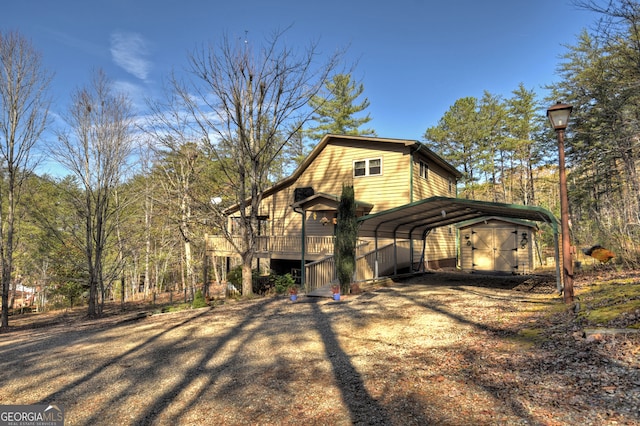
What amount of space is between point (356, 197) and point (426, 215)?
5345 millimetres

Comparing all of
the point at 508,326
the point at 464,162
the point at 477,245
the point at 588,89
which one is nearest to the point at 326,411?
the point at 508,326

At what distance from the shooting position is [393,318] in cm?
789

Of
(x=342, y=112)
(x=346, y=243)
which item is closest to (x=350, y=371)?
(x=346, y=243)

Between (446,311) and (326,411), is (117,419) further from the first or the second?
(446,311)

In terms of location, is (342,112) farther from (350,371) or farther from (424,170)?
(350,371)

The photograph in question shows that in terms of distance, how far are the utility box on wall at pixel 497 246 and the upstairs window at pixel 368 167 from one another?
235 inches

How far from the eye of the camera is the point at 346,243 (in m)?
12.0

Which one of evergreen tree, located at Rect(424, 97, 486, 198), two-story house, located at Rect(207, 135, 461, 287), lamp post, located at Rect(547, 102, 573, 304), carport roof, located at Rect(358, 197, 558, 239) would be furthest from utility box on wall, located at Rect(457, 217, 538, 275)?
evergreen tree, located at Rect(424, 97, 486, 198)

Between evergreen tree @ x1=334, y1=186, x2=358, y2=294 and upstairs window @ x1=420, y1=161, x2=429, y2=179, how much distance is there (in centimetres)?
736

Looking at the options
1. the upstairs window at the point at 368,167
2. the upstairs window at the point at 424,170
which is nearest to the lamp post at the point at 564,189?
the upstairs window at the point at 368,167

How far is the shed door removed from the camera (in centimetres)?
1770

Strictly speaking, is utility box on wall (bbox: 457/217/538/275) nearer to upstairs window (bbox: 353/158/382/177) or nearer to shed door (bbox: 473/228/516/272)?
shed door (bbox: 473/228/516/272)

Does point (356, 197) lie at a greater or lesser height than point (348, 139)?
lesser

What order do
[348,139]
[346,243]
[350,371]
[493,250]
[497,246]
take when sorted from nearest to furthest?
1. [350,371]
2. [346,243]
3. [497,246]
4. [493,250]
5. [348,139]
